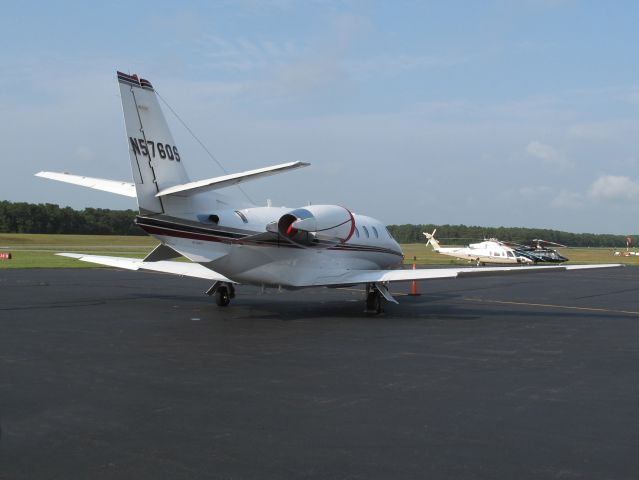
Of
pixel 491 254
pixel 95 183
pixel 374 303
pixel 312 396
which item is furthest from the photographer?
pixel 491 254

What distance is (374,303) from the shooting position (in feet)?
66.8

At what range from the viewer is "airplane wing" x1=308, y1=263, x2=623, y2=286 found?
60.7 ft

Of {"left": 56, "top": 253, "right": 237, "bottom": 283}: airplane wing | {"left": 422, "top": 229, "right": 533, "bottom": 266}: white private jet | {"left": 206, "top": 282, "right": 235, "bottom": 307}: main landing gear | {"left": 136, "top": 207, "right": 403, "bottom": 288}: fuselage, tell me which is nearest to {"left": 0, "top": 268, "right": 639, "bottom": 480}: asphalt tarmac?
{"left": 136, "top": 207, "right": 403, "bottom": 288}: fuselage

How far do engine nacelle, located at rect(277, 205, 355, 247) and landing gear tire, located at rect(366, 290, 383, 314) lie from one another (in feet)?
7.01

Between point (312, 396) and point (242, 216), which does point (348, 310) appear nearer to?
point (242, 216)

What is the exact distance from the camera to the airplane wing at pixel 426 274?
60.7 ft

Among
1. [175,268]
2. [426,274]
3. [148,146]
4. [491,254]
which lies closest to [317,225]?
[426,274]

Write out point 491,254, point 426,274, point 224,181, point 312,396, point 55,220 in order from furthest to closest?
1. point 55,220
2. point 491,254
3. point 426,274
4. point 224,181
5. point 312,396

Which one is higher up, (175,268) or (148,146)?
(148,146)

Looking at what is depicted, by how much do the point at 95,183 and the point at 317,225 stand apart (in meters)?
6.45

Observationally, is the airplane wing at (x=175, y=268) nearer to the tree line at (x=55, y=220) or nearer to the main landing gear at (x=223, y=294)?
the main landing gear at (x=223, y=294)

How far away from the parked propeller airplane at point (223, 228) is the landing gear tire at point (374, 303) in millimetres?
31

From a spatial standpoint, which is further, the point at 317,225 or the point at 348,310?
the point at 348,310

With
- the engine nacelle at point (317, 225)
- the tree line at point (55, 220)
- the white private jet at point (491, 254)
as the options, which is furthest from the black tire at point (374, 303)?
the tree line at point (55, 220)
